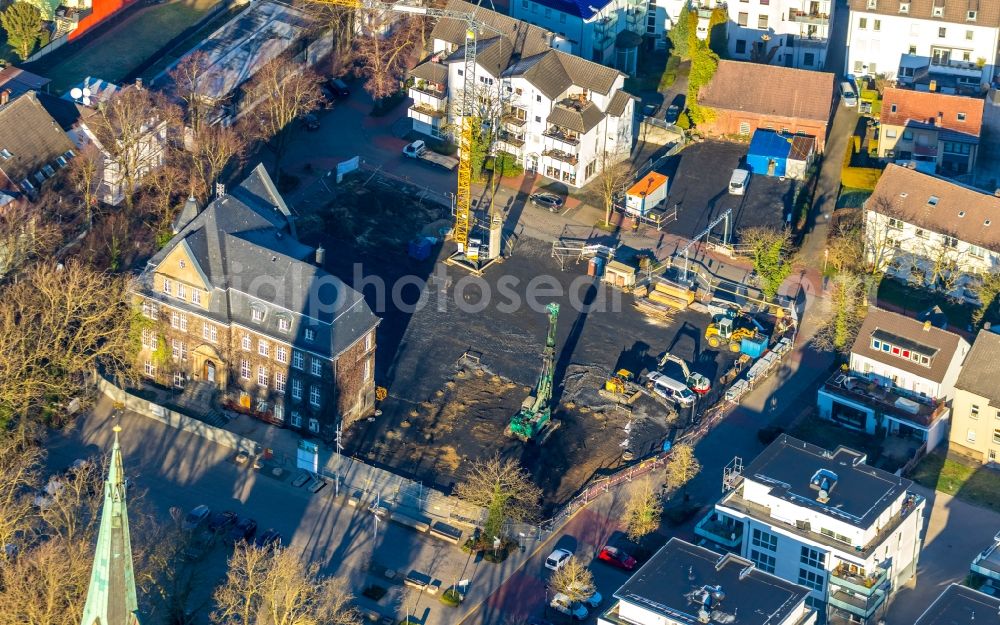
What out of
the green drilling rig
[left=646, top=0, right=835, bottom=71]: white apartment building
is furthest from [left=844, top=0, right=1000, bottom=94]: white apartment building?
the green drilling rig

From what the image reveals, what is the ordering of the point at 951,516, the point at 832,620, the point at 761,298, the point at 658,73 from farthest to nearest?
the point at 658,73, the point at 761,298, the point at 951,516, the point at 832,620

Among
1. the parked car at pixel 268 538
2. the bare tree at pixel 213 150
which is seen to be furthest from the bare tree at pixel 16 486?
the bare tree at pixel 213 150

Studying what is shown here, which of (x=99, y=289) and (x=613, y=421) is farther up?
(x=99, y=289)

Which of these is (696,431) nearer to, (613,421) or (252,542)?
(613,421)

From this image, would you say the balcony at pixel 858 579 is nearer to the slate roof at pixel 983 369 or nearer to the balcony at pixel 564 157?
the slate roof at pixel 983 369

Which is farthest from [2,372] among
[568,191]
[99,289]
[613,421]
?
[568,191]

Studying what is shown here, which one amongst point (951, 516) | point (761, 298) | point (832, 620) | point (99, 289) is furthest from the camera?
point (761, 298)
